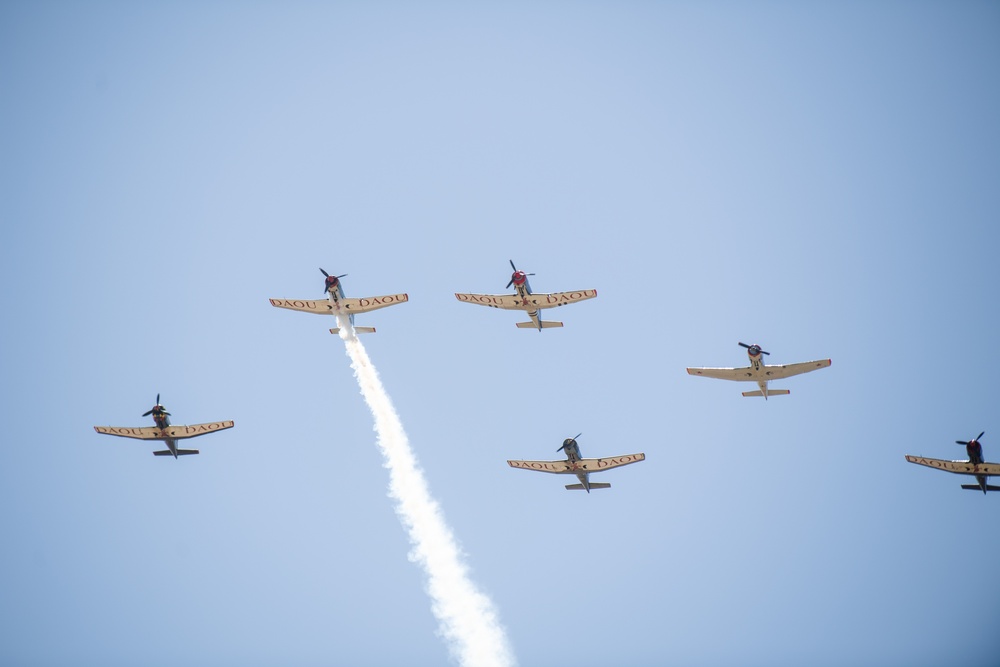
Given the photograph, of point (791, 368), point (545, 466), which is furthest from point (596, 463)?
point (791, 368)

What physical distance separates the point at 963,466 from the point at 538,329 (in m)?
29.2

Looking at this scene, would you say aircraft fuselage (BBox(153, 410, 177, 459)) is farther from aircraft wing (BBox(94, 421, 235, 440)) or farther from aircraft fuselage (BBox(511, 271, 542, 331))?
aircraft fuselage (BBox(511, 271, 542, 331))

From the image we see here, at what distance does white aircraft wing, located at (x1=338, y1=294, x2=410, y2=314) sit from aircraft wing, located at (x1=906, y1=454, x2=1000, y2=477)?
3623cm

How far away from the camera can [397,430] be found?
73500 mm

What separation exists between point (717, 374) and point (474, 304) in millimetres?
16924

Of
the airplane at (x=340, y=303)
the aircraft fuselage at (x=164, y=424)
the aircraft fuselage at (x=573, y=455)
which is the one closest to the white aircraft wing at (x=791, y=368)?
the aircraft fuselage at (x=573, y=455)

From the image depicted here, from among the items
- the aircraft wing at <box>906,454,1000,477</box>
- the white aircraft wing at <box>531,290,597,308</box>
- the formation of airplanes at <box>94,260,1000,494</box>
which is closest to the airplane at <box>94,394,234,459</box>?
the formation of airplanes at <box>94,260,1000,494</box>

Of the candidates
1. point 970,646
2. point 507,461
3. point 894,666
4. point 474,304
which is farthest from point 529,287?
point 970,646

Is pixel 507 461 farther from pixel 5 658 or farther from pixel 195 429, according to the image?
pixel 5 658

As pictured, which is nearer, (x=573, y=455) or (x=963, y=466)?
(x=573, y=455)

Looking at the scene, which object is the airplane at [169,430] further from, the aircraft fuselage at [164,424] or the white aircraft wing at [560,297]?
the white aircraft wing at [560,297]

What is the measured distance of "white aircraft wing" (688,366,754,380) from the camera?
65812 mm

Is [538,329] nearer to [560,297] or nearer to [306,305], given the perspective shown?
[560,297]

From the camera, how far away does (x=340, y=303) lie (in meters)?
65.4
